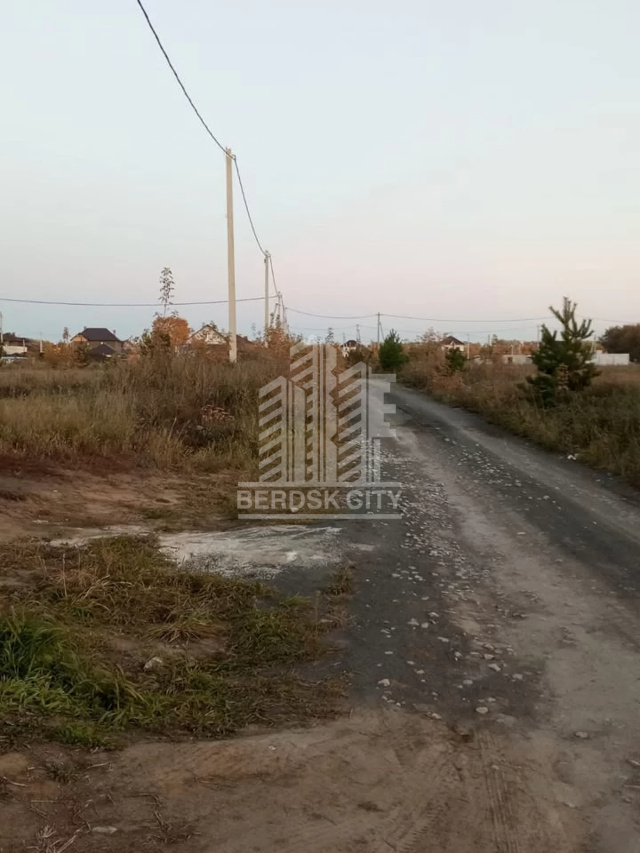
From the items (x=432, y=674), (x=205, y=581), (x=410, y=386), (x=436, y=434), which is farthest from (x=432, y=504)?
(x=410, y=386)

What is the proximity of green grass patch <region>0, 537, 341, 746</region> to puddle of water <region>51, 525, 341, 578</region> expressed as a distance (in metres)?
0.37

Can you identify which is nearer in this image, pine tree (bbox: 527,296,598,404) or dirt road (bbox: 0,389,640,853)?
dirt road (bbox: 0,389,640,853)

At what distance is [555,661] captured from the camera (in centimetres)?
383

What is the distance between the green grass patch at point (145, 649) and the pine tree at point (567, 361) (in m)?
12.7

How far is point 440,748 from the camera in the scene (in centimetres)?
293

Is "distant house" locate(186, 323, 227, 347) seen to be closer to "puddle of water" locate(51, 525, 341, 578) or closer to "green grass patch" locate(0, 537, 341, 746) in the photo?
"puddle of water" locate(51, 525, 341, 578)

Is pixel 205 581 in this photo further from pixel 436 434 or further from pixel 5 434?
pixel 436 434

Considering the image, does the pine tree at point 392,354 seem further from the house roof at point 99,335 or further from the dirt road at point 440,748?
the house roof at point 99,335

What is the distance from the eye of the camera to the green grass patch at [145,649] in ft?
9.75

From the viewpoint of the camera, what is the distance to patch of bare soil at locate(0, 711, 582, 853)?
2.26m

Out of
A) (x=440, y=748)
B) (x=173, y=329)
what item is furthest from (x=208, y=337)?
(x=440, y=748)
